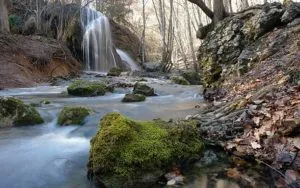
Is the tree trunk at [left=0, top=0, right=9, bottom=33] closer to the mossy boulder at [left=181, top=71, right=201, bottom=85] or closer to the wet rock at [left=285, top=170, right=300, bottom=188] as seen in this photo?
the mossy boulder at [left=181, top=71, right=201, bottom=85]

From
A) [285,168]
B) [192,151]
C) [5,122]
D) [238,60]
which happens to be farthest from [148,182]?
[238,60]

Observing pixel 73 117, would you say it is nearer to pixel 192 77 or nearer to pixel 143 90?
pixel 143 90

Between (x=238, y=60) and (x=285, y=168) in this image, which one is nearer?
(x=285, y=168)

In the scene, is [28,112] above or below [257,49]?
below

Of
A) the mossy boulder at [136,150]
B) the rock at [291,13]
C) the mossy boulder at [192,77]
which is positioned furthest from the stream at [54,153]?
the mossy boulder at [192,77]

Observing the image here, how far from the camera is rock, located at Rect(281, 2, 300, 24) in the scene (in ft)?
25.2

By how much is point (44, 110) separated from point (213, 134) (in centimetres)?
438

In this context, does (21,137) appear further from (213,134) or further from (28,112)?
(213,134)

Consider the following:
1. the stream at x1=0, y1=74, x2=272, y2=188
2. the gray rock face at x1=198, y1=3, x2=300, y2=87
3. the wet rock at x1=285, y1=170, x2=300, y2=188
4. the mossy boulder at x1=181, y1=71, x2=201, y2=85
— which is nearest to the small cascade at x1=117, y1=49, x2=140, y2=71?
the mossy boulder at x1=181, y1=71, x2=201, y2=85

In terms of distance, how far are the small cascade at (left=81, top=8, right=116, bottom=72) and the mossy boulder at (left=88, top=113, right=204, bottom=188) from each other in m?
18.9

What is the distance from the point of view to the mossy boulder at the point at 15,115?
6.41 m

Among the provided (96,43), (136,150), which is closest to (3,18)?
(96,43)

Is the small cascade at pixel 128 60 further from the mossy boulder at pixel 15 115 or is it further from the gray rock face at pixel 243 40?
the mossy boulder at pixel 15 115

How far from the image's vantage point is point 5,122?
6352 mm
